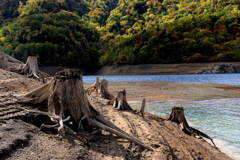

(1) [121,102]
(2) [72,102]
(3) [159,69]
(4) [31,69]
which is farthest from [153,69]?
(2) [72,102]

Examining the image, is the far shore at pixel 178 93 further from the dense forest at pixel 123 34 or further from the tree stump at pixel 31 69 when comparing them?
the dense forest at pixel 123 34

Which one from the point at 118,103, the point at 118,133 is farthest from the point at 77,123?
the point at 118,103

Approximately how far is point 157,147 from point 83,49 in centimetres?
8942

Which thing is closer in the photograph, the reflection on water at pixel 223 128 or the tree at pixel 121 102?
the reflection on water at pixel 223 128

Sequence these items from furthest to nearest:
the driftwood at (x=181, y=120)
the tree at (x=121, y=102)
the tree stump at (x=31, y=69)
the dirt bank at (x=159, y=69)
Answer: the dirt bank at (x=159, y=69) < the tree stump at (x=31, y=69) < the tree at (x=121, y=102) < the driftwood at (x=181, y=120)

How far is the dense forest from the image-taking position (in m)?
67.2

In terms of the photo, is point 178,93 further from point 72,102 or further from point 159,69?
point 159,69

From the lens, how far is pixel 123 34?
4316 inches

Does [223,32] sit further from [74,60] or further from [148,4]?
[148,4]

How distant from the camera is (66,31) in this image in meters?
89.1

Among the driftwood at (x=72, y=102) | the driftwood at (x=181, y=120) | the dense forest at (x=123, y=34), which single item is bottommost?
the driftwood at (x=181, y=120)

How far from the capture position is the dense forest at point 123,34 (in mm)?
67188

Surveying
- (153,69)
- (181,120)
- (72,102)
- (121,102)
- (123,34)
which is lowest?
(181,120)

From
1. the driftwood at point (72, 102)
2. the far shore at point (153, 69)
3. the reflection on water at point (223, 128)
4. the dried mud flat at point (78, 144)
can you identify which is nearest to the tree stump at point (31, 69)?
the dried mud flat at point (78, 144)
